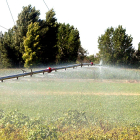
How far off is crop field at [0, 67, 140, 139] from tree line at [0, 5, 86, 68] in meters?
0.79

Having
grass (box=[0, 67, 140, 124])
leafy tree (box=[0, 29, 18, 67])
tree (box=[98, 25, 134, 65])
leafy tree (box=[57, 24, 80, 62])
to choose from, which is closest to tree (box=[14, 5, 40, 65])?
leafy tree (box=[0, 29, 18, 67])

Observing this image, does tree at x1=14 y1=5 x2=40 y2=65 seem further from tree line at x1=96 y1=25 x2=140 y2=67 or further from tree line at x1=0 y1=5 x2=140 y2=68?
tree line at x1=96 y1=25 x2=140 y2=67

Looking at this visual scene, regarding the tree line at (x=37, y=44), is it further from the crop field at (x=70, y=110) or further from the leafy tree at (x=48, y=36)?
the crop field at (x=70, y=110)

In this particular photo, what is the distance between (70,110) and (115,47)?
3.93 meters

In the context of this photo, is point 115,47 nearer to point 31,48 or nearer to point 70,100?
point 70,100

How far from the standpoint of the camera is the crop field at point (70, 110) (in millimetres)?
4699

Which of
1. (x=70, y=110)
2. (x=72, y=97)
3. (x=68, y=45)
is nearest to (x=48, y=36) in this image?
(x=68, y=45)

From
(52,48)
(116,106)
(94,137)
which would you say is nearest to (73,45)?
(52,48)

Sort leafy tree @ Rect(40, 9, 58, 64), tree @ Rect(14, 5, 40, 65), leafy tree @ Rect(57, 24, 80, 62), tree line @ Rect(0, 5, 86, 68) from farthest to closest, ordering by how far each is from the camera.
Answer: tree @ Rect(14, 5, 40, 65)
leafy tree @ Rect(40, 9, 58, 64)
leafy tree @ Rect(57, 24, 80, 62)
tree line @ Rect(0, 5, 86, 68)

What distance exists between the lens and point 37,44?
30.7ft

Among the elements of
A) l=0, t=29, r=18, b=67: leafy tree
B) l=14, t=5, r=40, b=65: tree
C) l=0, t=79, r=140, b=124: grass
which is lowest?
l=0, t=79, r=140, b=124: grass

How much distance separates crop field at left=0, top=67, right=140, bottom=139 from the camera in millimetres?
4699

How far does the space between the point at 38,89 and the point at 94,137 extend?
271 inches

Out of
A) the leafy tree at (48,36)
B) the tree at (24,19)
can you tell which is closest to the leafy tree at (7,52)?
the tree at (24,19)
